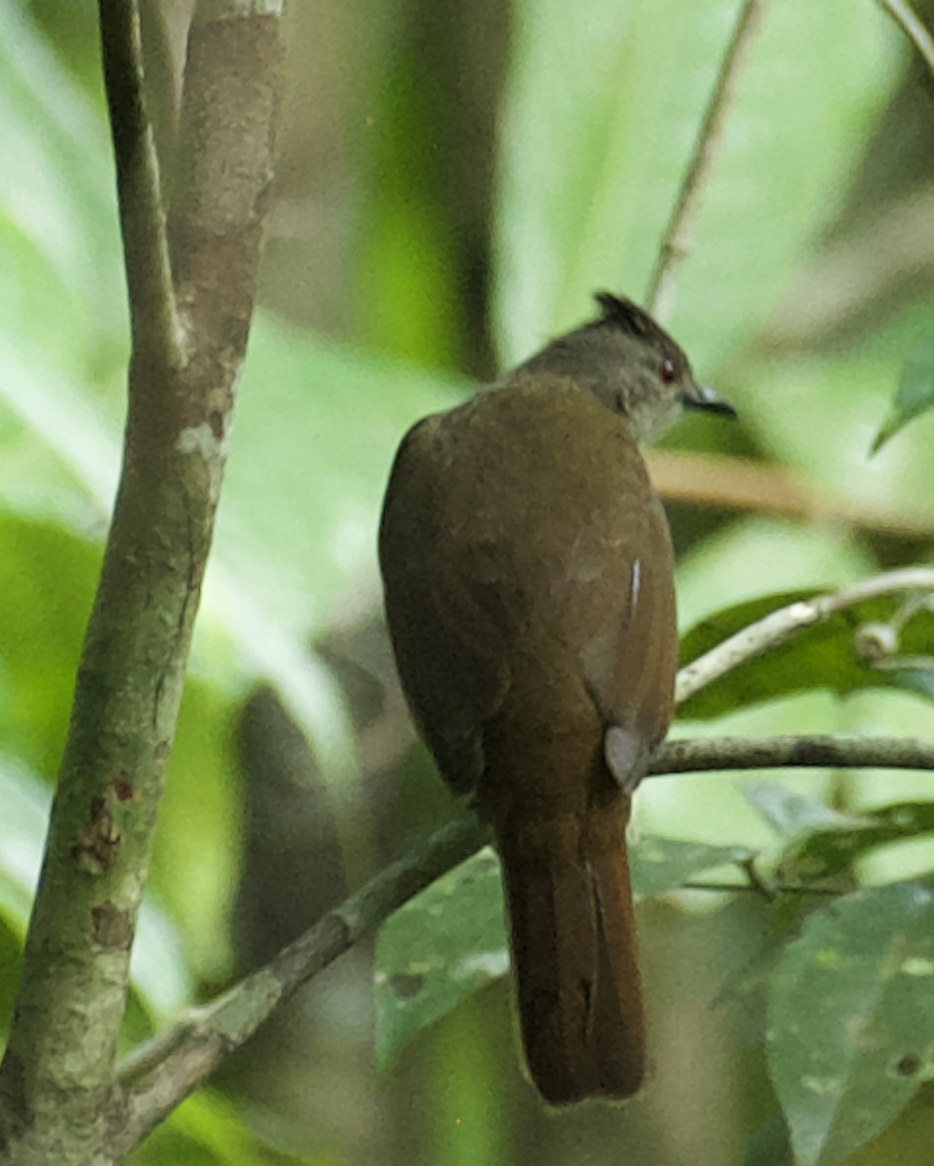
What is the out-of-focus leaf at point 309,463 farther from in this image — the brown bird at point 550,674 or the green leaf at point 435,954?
the green leaf at point 435,954

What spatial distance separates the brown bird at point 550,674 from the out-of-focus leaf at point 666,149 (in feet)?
1.30

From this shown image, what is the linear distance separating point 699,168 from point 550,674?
86 cm

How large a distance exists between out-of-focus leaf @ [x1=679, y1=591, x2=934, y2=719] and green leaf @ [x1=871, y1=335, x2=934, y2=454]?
0.24 meters

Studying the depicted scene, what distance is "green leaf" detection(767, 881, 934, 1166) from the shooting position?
1334 mm

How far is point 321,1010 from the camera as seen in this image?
1.54 meters

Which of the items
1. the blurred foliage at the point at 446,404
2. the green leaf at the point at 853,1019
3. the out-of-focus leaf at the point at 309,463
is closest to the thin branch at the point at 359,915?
the blurred foliage at the point at 446,404

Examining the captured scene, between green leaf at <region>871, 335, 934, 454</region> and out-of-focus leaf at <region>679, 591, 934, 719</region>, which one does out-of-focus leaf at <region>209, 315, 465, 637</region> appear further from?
green leaf at <region>871, 335, 934, 454</region>

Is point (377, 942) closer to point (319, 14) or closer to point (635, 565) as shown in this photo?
point (635, 565)

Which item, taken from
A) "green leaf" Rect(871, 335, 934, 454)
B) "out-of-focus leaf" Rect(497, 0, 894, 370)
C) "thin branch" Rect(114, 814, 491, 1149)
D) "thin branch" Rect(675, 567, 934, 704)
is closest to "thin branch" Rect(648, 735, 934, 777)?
"thin branch" Rect(675, 567, 934, 704)

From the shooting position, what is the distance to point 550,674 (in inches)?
48.9

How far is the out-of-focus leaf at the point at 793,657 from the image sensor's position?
160cm

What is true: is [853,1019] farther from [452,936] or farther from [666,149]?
[666,149]

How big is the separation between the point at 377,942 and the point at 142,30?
3.88ft

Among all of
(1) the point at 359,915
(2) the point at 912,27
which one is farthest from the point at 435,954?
(2) the point at 912,27
